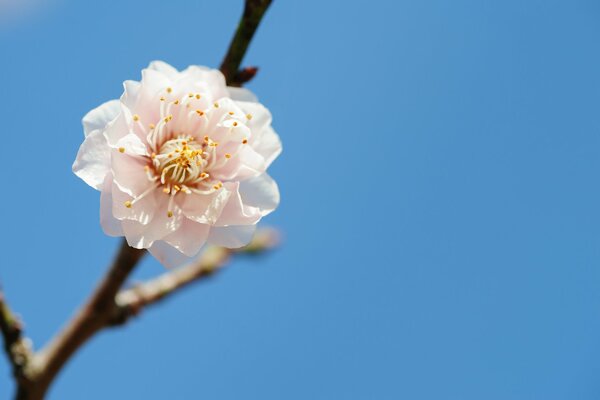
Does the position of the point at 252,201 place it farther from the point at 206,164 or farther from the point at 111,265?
the point at 111,265

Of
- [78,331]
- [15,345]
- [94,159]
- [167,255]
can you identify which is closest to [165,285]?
[78,331]

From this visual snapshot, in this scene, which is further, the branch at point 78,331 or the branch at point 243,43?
the branch at point 78,331

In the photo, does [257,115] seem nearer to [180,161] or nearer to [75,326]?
[180,161]

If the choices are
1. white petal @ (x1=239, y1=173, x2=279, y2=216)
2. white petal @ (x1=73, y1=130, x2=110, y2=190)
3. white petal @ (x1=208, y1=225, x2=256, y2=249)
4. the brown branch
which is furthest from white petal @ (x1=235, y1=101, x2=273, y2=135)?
the brown branch

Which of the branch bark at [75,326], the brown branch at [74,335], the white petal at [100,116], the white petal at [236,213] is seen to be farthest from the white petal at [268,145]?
the brown branch at [74,335]

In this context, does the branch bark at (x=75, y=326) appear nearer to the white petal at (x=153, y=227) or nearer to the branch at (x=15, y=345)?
the branch at (x=15, y=345)

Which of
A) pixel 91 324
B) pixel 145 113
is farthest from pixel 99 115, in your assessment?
pixel 91 324
